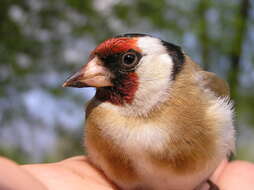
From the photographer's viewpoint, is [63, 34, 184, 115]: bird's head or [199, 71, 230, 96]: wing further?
[199, 71, 230, 96]: wing

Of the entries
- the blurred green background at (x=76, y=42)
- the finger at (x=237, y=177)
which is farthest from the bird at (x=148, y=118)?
the blurred green background at (x=76, y=42)

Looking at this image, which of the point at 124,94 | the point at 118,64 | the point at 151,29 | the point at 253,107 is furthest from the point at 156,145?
the point at 253,107

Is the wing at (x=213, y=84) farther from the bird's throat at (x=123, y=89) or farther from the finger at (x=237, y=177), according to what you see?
the finger at (x=237, y=177)

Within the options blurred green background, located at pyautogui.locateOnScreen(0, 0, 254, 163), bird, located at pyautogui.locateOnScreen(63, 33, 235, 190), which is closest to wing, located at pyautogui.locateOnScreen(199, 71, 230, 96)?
bird, located at pyautogui.locateOnScreen(63, 33, 235, 190)

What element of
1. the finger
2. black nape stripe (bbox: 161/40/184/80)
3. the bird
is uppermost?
black nape stripe (bbox: 161/40/184/80)

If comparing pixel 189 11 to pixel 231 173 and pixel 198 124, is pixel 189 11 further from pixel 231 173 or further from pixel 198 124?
pixel 198 124

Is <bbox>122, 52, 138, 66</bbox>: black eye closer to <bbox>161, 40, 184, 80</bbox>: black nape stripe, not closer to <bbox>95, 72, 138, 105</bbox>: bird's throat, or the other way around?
<bbox>95, 72, 138, 105</bbox>: bird's throat
